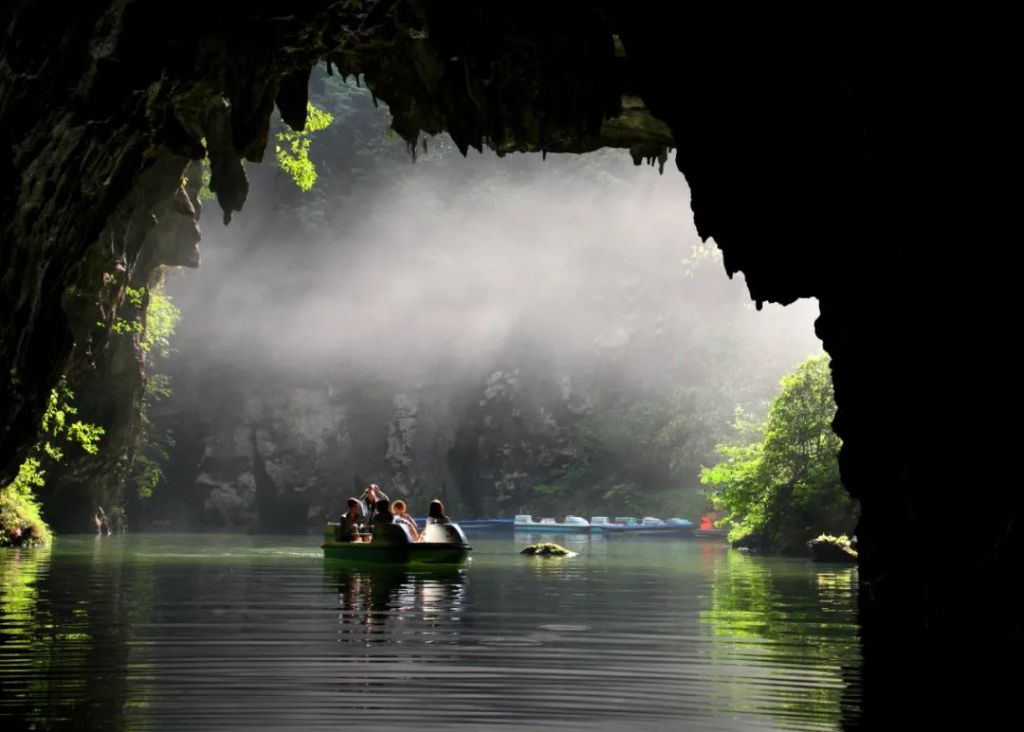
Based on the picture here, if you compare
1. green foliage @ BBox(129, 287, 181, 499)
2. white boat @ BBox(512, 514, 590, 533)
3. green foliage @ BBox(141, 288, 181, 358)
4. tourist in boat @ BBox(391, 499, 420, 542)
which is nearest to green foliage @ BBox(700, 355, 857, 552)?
tourist in boat @ BBox(391, 499, 420, 542)

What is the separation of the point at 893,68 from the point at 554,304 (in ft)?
189

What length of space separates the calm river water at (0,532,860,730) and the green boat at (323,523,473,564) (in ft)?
7.21

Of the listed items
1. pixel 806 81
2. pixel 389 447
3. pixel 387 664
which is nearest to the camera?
pixel 387 664

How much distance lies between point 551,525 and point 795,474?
20783mm

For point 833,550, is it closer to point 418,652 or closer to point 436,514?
point 436,514

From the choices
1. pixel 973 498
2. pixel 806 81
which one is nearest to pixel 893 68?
pixel 806 81

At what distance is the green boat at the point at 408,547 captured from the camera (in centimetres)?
2336

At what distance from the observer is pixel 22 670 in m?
8.65

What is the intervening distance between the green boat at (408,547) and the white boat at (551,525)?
30595 mm

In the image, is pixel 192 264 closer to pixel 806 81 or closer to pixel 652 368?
pixel 806 81

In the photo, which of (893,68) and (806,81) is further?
(806,81)

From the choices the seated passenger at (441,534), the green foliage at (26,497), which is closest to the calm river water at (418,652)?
the seated passenger at (441,534)

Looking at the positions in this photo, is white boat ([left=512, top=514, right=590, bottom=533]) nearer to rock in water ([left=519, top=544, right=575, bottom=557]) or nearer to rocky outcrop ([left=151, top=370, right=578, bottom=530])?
rocky outcrop ([left=151, top=370, right=578, bottom=530])

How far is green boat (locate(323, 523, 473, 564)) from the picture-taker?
2336 cm
